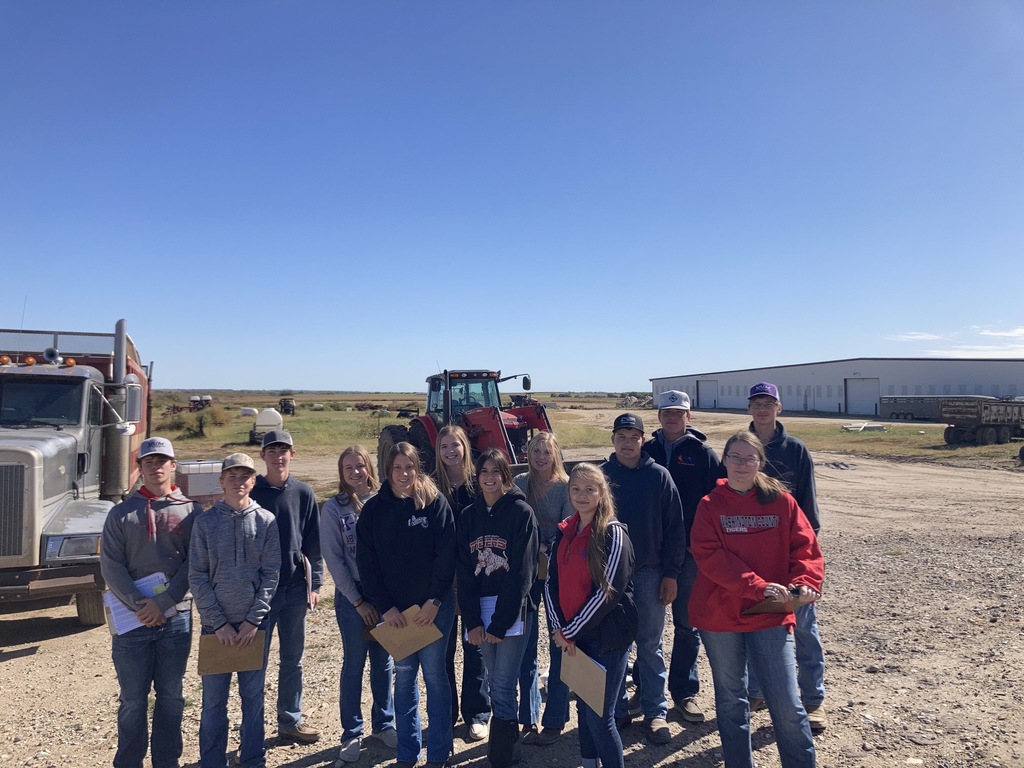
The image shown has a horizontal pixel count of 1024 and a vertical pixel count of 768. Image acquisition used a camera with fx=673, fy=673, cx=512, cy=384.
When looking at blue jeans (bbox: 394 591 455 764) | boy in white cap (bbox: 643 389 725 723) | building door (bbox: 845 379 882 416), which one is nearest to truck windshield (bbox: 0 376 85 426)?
blue jeans (bbox: 394 591 455 764)

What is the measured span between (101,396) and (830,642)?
7656 mm

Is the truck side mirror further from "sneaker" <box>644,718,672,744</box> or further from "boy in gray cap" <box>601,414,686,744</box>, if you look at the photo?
"sneaker" <box>644,718,672,744</box>

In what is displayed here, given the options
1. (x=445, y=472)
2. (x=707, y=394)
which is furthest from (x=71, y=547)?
(x=707, y=394)

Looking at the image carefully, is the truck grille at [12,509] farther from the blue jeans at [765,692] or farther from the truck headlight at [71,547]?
the blue jeans at [765,692]

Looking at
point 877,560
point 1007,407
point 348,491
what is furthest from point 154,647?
point 1007,407

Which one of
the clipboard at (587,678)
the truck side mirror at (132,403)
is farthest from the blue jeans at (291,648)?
the truck side mirror at (132,403)

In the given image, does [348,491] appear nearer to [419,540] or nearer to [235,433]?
[419,540]

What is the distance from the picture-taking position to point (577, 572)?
339 centimetres

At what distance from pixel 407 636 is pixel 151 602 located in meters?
1.29

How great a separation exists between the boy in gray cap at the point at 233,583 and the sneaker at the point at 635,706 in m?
2.28

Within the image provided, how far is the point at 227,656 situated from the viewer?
3471mm

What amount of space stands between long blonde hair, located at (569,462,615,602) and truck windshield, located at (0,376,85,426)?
6.12 m

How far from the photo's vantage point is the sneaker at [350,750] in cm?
380

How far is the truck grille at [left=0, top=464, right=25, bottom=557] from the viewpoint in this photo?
5570mm
